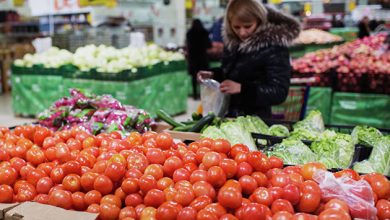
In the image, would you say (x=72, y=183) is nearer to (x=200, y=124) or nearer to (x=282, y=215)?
(x=282, y=215)

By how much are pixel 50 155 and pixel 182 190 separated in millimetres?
793

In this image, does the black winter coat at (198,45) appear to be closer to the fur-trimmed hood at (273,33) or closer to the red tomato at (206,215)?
the fur-trimmed hood at (273,33)

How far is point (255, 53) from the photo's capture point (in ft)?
11.4

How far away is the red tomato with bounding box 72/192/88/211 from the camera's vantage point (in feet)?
5.75

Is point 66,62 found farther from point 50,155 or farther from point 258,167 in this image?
point 258,167

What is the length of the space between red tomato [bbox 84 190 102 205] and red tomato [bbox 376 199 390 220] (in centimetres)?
107

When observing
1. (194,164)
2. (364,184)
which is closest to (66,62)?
(194,164)

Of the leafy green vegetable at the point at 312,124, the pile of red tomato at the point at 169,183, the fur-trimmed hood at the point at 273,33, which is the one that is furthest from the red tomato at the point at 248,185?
the fur-trimmed hood at the point at 273,33

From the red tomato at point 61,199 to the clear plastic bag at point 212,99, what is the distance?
187 centimetres

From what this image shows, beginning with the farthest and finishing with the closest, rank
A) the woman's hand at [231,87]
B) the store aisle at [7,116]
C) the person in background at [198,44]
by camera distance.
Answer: the person in background at [198,44], the store aisle at [7,116], the woman's hand at [231,87]

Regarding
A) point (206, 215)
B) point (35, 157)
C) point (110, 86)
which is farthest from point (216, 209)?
point (110, 86)

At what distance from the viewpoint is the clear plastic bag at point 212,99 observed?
3.46 meters

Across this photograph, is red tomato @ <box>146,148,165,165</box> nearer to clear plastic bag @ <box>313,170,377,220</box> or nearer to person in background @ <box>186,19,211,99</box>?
clear plastic bag @ <box>313,170,377,220</box>

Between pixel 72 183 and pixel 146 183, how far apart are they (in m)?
0.33
